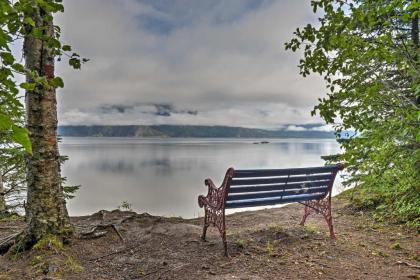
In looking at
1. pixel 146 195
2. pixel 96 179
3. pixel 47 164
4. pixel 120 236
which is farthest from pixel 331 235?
pixel 96 179

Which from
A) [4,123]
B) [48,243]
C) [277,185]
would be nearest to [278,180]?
[277,185]

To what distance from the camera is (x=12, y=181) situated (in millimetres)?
11227

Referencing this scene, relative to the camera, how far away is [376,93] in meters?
5.05

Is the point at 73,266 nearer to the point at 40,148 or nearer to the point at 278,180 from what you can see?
the point at 40,148

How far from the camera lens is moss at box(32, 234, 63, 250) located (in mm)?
4179

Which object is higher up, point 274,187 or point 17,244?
point 274,187

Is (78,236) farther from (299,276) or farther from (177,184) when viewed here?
(177,184)

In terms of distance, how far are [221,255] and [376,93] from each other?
378cm

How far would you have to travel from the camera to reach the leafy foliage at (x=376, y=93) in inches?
169

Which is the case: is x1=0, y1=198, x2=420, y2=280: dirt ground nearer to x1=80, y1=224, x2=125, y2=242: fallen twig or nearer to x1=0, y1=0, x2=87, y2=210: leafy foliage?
x1=80, y1=224, x2=125, y2=242: fallen twig

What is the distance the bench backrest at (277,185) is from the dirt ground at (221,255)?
2.14 ft

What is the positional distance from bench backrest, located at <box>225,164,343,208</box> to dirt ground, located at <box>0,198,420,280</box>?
0.65 metres

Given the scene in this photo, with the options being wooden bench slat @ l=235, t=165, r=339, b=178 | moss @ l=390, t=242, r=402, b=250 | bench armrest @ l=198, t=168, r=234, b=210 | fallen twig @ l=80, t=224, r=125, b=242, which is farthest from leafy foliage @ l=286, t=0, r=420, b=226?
fallen twig @ l=80, t=224, r=125, b=242

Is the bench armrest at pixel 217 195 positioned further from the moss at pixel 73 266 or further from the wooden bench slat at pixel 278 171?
the moss at pixel 73 266
